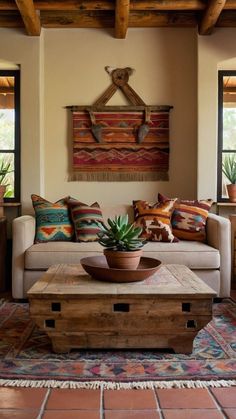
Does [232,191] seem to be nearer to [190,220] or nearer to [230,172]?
[230,172]

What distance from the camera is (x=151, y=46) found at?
4.56m

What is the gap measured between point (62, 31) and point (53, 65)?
368 millimetres

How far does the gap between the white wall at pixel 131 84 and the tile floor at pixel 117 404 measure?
2838 millimetres

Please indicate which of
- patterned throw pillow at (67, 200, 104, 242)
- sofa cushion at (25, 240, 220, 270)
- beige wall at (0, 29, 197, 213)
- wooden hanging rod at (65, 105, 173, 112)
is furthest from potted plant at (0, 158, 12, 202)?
sofa cushion at (25, 240, 220, 270)

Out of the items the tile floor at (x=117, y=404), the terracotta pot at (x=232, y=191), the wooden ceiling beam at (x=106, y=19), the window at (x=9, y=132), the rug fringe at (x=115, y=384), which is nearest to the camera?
the tile floor at (x=117, y=404)

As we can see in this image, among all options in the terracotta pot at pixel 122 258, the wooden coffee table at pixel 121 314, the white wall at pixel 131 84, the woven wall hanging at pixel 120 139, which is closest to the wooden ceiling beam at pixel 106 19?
the white wall at pixel 131 84

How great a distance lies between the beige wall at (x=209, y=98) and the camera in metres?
4.36

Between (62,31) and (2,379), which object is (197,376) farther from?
(62,31)

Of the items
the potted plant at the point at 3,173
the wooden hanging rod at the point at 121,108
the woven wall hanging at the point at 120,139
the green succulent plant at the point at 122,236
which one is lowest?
the green succulent plant at the point at 122,236

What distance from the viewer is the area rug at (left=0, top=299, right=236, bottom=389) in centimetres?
203

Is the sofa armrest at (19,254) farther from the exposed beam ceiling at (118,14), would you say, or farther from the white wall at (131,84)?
the exposed beam ceiling at (118,14)

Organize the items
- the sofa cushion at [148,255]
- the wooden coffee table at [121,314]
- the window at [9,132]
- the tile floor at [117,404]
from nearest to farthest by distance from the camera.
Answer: the tile floor at [117,404] → the wooden coffee table at [121,314] → the sofa cushion at [148,255] → the window at [9,132]

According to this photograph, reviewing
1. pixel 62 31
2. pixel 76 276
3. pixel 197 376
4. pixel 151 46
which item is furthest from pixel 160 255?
pixel 62 31

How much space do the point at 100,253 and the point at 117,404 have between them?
1734 mm
